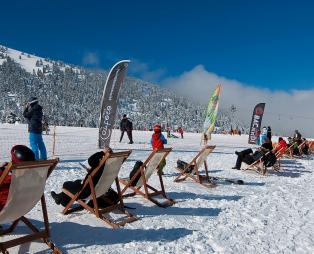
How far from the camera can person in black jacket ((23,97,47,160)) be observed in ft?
31.8

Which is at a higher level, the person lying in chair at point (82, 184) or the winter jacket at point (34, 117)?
the winter jacket at point (34, 117)

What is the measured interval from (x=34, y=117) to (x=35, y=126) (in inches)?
9.2

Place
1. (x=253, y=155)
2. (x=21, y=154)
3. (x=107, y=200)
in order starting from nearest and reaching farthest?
(x=21, y=154), (x=107, y=200), (x=253, y=155)

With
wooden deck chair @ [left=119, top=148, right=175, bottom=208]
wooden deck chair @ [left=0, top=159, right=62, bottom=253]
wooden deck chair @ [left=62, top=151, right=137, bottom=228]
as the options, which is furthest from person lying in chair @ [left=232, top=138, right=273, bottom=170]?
wooden deck chair @ [left=0, top=159, right=62, bottom=253]

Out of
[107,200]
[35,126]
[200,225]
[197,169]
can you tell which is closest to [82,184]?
[107,200]

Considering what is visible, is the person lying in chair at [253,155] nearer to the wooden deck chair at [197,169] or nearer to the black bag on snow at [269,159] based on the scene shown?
the black bag on snow at [269,159]

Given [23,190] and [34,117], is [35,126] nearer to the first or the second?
[34,117]

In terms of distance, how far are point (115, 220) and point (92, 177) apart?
0.71 metres

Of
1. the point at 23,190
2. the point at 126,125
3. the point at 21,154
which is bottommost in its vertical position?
the point at 23,190

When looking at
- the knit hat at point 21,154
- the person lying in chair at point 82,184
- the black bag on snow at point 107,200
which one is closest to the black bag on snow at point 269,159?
the black bag on snow at point 107,200

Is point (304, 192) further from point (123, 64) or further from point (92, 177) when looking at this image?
point (123, 64)

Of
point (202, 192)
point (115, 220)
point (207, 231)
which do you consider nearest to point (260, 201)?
point (202, 192)

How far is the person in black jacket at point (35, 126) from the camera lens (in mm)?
9688

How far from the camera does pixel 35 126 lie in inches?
381
